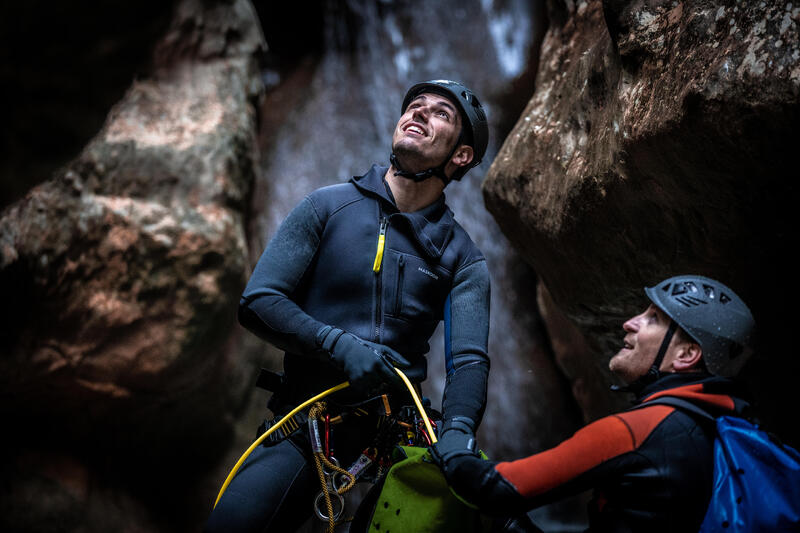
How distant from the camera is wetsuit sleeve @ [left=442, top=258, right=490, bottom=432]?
6.93 feet

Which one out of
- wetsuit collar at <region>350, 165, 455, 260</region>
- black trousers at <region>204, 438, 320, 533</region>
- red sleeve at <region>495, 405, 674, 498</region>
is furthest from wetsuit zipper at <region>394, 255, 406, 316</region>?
red sleeve at <region>495, 405, 674, 498</region>

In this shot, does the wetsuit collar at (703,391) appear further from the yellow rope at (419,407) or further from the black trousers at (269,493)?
the black trousers at (269,493)

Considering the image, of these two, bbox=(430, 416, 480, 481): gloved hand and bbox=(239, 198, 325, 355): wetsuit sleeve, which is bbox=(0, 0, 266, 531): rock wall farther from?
bbox=(430, 416, 480, 481): gloved hand

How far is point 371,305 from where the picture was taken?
7.39ft

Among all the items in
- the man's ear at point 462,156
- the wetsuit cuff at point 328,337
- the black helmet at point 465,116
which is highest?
the black helmet at point 465,116

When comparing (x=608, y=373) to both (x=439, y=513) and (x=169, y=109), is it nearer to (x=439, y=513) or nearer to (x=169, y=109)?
(x=439, y=513)

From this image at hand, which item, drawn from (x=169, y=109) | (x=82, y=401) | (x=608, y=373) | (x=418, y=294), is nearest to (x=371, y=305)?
(x=418, y=294)

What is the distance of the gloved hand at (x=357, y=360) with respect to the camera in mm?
1948

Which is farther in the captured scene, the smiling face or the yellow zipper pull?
the smiling face

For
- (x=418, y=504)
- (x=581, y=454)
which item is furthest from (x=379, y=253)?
(x=581, y=454)

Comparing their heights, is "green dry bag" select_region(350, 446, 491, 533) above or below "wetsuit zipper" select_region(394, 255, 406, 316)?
below

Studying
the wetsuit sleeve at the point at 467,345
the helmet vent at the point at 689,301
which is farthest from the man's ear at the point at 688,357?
the wetsuit sleeve at the point at 467,345

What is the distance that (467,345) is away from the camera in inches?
89.1

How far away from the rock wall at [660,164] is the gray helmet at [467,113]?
2.04 feet
